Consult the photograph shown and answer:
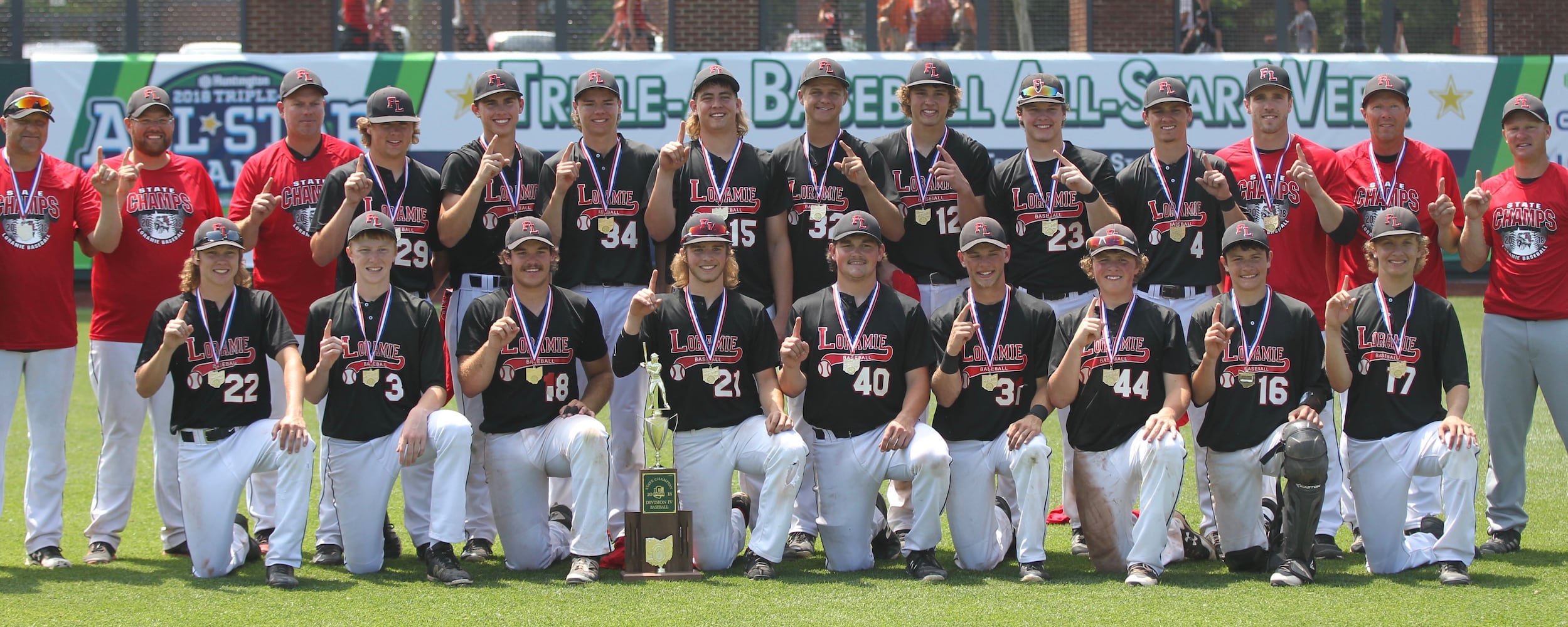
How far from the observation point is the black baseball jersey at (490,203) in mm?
7477

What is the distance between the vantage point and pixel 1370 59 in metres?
20.4

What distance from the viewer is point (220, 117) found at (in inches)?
731

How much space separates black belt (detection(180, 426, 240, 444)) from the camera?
662 cm

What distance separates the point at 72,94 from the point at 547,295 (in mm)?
14509

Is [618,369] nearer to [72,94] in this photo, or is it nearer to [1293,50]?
[72,94]

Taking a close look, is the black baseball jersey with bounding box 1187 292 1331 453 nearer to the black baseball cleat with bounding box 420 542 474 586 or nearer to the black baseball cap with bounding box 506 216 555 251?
the black baseball cap with bounding box 506 216 555 251

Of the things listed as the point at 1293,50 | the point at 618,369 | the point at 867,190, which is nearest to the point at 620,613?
the point at 618,369

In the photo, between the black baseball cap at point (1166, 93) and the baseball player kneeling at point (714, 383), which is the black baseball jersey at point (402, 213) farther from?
the black baseball cap at point (1166, 93)

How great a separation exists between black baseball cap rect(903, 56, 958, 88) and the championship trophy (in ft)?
7.88

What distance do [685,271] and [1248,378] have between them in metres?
2.74

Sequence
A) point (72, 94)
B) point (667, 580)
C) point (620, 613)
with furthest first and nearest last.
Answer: point (72, 94)
point (667, 580)
point (620, 613)

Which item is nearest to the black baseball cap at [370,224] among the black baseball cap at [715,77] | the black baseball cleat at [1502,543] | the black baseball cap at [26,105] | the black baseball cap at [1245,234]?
the black baseball cap at [26,105]

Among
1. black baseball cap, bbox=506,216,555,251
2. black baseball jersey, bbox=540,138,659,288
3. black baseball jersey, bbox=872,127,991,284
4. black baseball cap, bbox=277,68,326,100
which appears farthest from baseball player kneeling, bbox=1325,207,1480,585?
black baseball cap, bbox=277,68,326,100

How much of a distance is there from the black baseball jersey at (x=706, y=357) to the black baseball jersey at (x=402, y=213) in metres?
1.32
